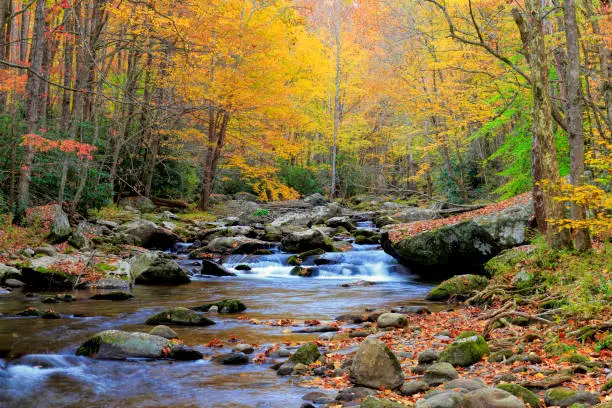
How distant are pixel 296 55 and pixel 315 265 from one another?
1614 centimetres

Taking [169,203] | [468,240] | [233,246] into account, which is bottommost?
[233,246]

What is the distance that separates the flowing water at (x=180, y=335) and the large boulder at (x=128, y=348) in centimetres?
13

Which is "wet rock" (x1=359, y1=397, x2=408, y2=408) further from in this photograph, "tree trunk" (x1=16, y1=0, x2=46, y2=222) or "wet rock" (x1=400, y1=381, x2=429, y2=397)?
"tree trunk" (x1=16, y1=0, x2=46, y2=222)

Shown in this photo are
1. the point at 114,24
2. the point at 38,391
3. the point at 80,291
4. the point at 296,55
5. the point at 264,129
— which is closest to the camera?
the point at 38,391

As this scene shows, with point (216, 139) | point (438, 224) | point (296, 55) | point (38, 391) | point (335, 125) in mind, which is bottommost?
point (38, 391)

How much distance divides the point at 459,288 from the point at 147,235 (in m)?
10.3

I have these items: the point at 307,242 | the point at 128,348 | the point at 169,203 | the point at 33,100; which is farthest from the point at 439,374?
the point at 169,203

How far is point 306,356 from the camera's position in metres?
5.62

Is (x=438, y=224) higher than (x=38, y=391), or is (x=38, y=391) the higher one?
(x=438, y=224)

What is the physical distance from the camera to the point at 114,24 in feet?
63.4

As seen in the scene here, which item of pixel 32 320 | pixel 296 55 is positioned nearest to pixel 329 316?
pixel 32 320

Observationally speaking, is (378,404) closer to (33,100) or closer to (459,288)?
(459,288)

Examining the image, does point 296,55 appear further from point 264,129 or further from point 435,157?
point 435,157

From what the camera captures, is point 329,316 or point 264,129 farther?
point 264,129
